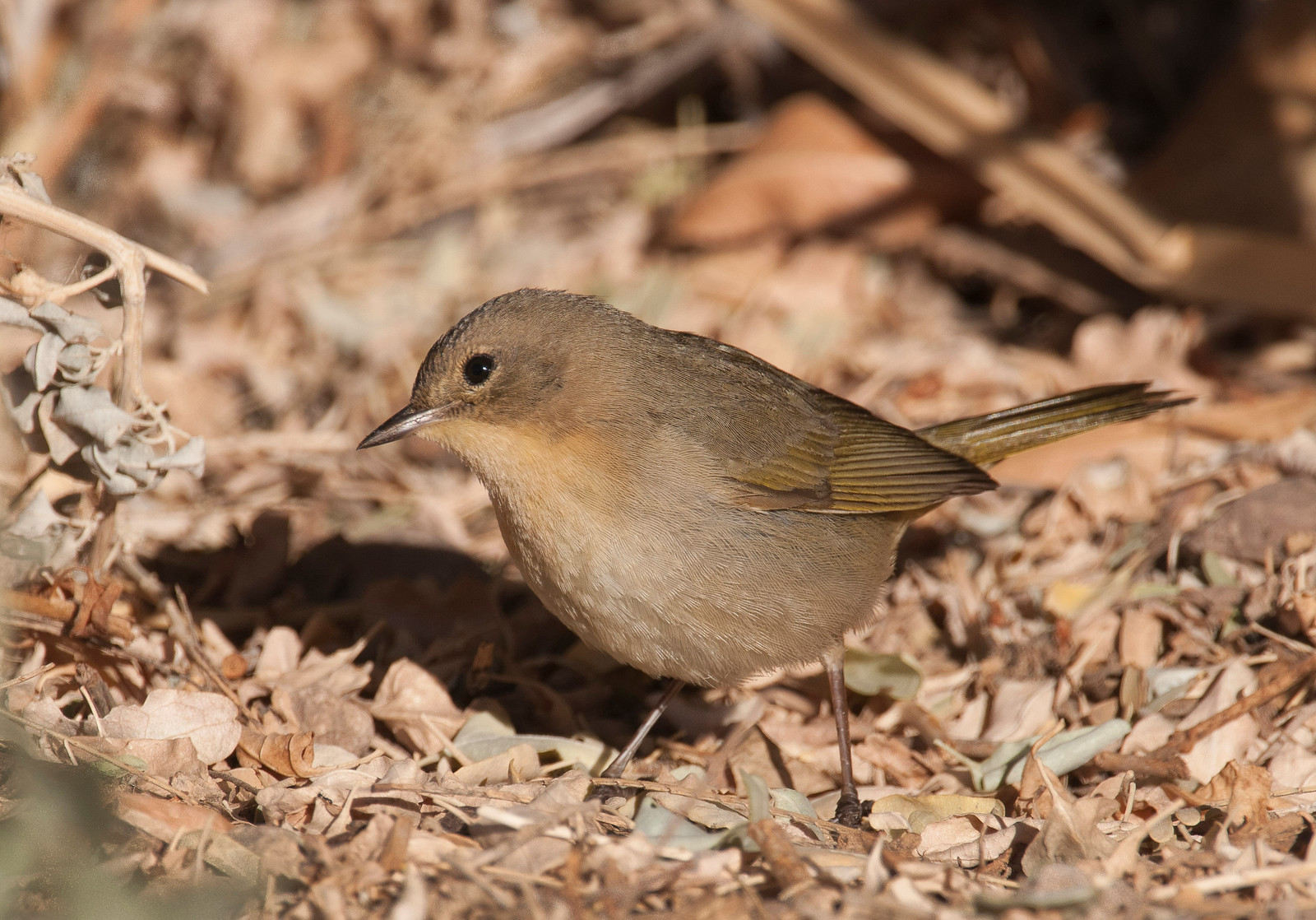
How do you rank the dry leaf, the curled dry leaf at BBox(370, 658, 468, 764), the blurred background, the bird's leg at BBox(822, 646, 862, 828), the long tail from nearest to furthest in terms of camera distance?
the bird's leg at BBox(822, 646, 862, 828) < the curled dry leaf at BBox(370, 658, 468, 764) < the dry leaf < the long tail < the blurred background

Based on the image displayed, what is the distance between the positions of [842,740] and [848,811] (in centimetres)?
27

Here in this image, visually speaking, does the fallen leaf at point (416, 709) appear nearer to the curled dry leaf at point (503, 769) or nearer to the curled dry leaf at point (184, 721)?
the curled dry leaf at point (503, 769)

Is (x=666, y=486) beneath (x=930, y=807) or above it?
above

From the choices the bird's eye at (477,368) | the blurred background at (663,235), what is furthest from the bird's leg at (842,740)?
the bird's eye at (477,368)

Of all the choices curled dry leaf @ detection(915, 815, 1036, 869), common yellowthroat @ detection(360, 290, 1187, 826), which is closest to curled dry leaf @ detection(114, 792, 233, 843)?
common yellowthroat @ detection(360, 290, 1187, 826)

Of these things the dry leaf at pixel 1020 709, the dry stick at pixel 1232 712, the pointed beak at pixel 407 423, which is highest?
the pointed beak at pixel 407 423

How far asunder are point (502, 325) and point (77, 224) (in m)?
1.29

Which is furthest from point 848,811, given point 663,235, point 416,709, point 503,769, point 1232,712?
point 663,235

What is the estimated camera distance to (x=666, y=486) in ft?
12.5

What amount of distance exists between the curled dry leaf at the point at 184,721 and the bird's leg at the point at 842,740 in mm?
1948

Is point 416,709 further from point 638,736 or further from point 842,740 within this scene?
point 842,740

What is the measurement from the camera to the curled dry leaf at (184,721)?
3592mm

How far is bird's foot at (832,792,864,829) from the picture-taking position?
3.79 meters

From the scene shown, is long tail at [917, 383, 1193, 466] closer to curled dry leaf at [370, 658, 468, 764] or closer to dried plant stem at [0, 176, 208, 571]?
curled dry leaf at [370, 658, 468, 764]
